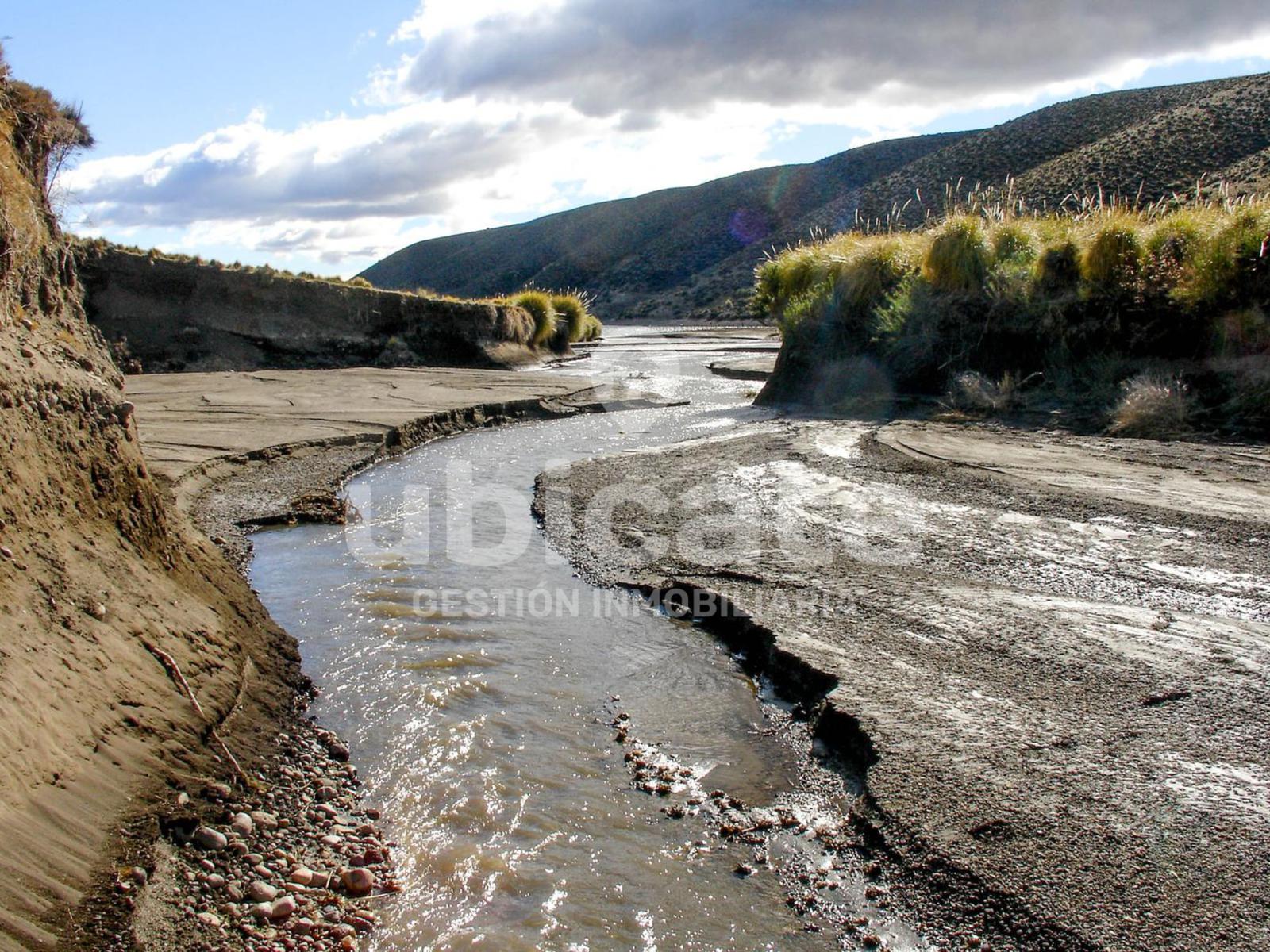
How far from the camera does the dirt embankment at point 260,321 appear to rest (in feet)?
48.8

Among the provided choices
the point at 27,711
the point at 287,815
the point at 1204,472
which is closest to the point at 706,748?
the point at 287,815

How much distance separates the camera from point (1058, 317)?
1057cm

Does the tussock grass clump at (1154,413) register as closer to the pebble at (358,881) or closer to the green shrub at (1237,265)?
the green shrub at (1237,265)

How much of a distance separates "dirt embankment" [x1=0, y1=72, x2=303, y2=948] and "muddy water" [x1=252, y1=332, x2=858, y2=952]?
48cm

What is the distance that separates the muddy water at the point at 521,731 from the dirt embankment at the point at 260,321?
975 centimetres

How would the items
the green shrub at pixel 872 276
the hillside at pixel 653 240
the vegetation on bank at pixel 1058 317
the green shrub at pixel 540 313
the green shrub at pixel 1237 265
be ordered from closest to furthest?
1. the vegetation on bank at pixel 1058 317
2. the green shrub at pixel 1237 265
3. the green shrub at pixel 872 276
4. the green shrub at pixel 540 313
5. the hillside at pixel 653 240

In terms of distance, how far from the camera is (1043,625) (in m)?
4.12

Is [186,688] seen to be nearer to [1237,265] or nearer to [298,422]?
[298,422]

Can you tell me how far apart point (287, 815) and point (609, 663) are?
63.7 inches

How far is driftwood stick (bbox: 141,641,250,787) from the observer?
3.08m

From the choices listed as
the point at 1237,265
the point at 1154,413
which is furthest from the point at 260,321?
the point at 1237,265

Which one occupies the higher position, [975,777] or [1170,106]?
[1170,106]

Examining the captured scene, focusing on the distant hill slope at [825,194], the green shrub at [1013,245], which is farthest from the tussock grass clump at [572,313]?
the green shrub at [1013,245]

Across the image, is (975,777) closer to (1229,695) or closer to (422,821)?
→ (1229,695)
